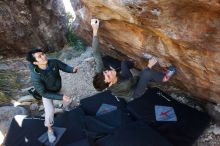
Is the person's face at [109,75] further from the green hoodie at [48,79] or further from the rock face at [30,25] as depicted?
the rock face at [30,25]

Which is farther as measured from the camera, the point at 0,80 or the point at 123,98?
the point at 0,80

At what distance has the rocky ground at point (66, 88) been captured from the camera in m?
5.78

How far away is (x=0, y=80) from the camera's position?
293 inches

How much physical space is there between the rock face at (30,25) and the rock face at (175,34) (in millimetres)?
2490

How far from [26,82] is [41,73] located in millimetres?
2519

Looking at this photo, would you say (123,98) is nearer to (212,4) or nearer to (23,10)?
(212,4)

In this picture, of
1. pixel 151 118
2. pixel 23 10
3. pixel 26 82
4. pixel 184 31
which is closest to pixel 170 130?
pixel 151 118

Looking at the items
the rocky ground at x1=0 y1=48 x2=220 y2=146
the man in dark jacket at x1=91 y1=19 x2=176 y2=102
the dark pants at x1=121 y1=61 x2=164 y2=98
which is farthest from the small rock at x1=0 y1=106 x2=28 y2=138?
the dark pants at x1=121 y1=61 x2=164 y2=98

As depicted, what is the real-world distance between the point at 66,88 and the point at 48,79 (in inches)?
62.6

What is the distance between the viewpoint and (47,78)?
17.4ft

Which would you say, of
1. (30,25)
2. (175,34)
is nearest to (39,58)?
(175,34)

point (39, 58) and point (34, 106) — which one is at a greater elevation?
point (39, 58)

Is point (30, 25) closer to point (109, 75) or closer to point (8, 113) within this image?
point (8, 113)

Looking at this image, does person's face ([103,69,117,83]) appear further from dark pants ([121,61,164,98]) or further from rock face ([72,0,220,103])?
rock face ([72,0,220,103])
